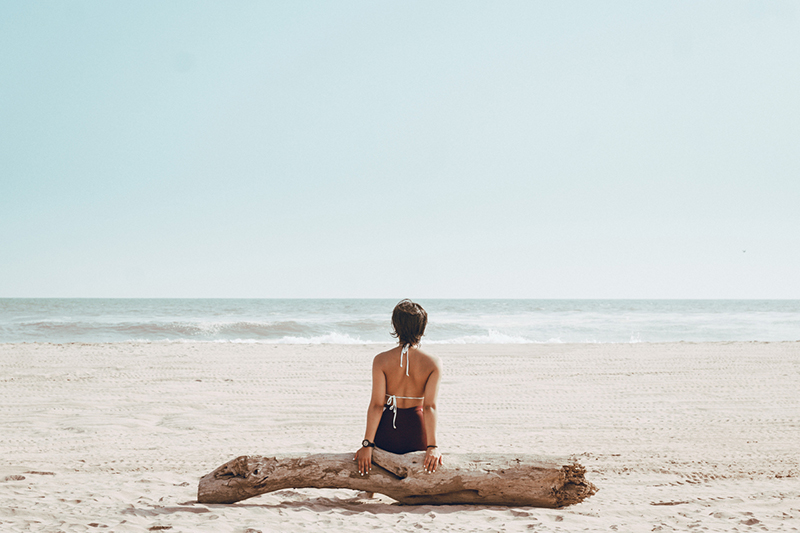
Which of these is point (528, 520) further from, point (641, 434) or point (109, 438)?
point (109, 438)

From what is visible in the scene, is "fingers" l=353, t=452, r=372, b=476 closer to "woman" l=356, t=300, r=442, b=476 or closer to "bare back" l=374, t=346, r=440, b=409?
"woman" l=356, t=300, r=442, b=476

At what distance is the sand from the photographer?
3791mm

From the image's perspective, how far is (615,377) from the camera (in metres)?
11.5

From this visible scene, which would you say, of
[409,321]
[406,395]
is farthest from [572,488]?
[409,321]

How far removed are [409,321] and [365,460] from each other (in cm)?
111

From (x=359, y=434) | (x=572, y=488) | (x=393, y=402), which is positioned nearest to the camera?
(x=393, y=402)

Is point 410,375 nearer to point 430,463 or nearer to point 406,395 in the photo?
point 406,395

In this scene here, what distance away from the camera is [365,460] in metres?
3.80

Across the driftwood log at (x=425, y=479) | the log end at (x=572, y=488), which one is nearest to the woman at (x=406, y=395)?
the driftwood log at (x=425, y=479)

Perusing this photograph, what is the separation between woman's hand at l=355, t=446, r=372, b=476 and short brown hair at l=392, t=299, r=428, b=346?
0.87m

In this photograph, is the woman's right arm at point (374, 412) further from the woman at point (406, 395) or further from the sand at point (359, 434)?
the sand at point (359, 434)

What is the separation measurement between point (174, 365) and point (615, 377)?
34.4 ft

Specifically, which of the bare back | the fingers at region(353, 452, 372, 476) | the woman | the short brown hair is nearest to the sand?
the fingers at region(353, 452, 372, 476)

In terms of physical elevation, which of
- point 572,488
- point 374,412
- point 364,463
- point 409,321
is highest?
point 409,321
